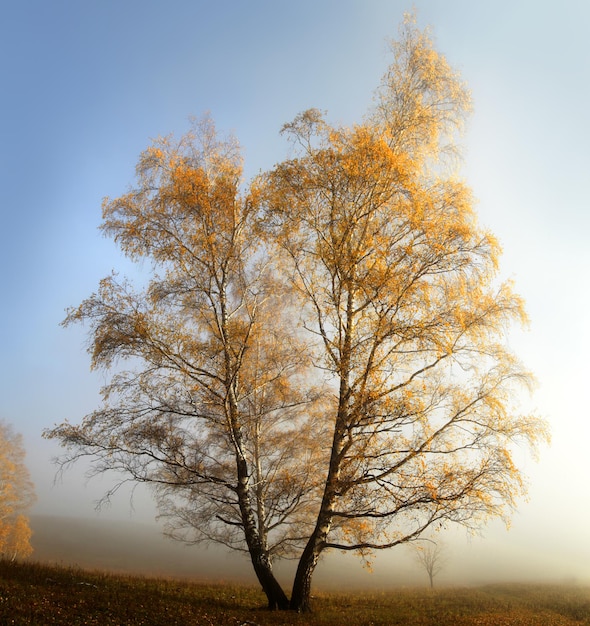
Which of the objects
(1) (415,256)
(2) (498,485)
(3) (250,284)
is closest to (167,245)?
(3) (250,284)

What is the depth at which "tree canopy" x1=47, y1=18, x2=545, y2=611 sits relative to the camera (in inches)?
375

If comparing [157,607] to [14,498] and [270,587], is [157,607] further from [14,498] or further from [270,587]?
[14,498]

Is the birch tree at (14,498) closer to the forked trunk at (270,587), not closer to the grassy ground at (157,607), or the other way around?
the grassy ground at (157,607)

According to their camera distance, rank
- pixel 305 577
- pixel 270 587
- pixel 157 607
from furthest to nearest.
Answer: pixel 270 587 → pixel 305 577 → pixel 157 607

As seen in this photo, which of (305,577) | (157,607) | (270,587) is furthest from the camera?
(270,587)

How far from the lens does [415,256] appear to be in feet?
32.0

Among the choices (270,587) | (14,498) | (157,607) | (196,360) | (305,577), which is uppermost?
(196,360)

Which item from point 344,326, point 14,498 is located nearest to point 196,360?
point 344,326

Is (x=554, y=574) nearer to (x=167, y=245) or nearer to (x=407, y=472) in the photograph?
(x=407, y=472)

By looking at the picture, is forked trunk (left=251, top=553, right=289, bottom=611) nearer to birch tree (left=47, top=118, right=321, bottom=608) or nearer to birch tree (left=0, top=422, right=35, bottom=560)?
birch tree (left=47, top=118, right=321, bottom=608)

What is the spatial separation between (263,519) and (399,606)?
4942 mm

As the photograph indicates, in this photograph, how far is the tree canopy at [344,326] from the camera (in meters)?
9.52

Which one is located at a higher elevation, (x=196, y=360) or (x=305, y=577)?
(x=196, y=360)

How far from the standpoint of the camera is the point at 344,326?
35.7ft
